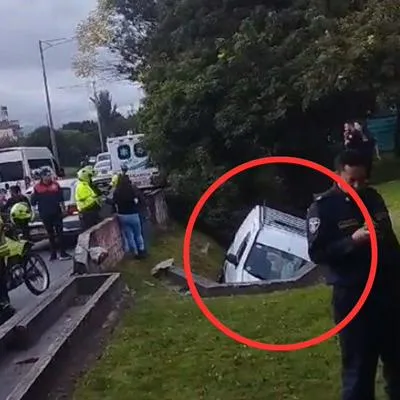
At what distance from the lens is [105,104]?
10381cm

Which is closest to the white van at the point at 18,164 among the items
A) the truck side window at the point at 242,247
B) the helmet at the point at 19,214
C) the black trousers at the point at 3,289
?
the helmet at the point at 19,214

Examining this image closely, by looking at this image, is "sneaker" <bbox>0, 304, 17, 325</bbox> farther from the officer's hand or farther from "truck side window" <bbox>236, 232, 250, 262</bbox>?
the officer's hand

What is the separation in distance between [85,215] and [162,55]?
1711 centimetres

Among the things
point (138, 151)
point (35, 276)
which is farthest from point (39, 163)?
point (35, 276)

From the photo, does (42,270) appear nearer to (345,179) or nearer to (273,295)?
(273,295)

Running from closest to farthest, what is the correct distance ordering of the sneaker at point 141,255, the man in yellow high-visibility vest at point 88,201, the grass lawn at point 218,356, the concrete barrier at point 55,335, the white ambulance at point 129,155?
the grass lawn at point 218,356 → the concrete barrier at point 55,335 → the sneaker at point 141,255 → the man in yellow high-visibility vest at point 88,201 → the white ambulance at point 129,155

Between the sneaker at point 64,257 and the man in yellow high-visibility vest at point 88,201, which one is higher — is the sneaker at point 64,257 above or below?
below

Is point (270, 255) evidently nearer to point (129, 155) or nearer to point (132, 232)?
point (132, 232)

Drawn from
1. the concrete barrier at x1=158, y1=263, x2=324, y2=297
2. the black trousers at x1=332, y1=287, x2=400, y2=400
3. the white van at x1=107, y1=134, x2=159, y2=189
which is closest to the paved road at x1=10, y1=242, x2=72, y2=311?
the concrete barrier at x1=158, y1=263, x2=324, y2=297

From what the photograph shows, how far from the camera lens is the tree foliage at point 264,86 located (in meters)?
27.1

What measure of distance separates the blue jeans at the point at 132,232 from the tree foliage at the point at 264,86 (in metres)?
9.54

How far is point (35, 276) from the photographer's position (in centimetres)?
1387

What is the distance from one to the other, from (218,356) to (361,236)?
304cm

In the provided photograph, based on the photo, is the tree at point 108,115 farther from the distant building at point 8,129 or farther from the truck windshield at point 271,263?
the truck windshield at point 271,263
